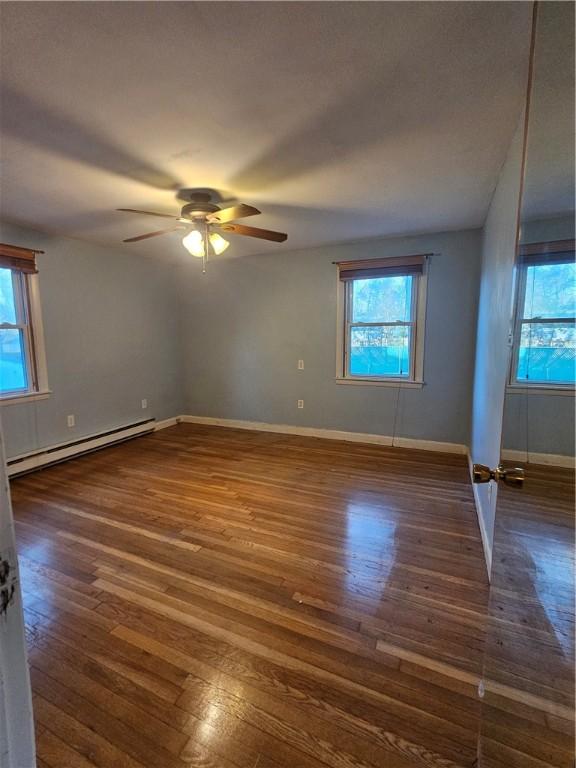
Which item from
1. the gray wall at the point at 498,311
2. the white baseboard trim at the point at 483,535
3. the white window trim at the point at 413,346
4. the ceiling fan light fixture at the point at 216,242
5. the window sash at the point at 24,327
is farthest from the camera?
the white window trim at the point at 413,346

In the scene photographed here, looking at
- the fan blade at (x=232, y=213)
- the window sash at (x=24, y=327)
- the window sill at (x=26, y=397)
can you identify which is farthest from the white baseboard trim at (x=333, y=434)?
the fan blade at (x=232, y=213)

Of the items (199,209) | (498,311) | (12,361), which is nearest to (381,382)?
(498,311)

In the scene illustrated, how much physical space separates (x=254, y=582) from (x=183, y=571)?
42 cm

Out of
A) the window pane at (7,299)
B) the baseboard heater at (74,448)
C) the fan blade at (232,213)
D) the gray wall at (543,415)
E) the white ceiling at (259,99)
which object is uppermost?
the white ceiling at (259,99)

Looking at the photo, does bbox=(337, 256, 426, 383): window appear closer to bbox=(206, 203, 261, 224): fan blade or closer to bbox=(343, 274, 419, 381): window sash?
bbox=(343, 274, 419, 381): window sash

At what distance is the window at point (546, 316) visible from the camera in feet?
2.38

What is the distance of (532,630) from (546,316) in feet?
3.19

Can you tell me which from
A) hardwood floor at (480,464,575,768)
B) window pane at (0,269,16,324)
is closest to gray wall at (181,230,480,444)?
window pane at (0,269,16,324)

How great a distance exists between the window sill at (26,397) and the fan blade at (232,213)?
8.03 ft

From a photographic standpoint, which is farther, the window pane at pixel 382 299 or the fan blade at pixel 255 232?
the window pane at pixel 382 299

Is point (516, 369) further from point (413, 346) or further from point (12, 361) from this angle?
point (12, 361)

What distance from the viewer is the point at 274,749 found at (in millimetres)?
1125

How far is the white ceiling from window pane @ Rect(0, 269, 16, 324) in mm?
799

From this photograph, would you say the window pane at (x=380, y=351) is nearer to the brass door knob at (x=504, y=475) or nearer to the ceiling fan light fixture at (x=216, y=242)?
the ceiling fan light fixture at (x=216, y=242)
